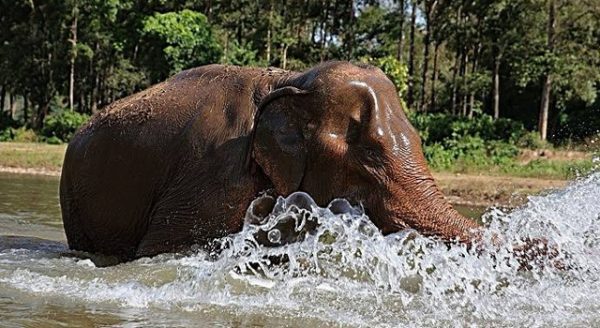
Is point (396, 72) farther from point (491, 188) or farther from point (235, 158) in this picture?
point (235, 158)

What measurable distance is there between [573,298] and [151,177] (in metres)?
3.00

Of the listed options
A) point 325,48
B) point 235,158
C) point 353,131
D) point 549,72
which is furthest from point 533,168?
point 353,131

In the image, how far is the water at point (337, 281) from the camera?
14.9 feet

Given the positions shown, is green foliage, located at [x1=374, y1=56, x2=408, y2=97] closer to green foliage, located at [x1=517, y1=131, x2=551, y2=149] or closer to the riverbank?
green foliage, located at [x1=517, y1=131, x2=551, y2=149]

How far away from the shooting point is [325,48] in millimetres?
43500

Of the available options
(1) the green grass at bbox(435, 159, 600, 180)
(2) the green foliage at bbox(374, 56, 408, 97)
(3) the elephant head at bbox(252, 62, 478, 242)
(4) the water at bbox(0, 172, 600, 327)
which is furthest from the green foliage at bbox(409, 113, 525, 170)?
(3) the elephant head at bbox(252, 62, 478, 242)

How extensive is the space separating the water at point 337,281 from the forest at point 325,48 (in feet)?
86.9

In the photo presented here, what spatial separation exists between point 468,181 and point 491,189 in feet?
4.59

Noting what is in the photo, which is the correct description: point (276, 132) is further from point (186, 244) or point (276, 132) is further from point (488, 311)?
point (488, 311)

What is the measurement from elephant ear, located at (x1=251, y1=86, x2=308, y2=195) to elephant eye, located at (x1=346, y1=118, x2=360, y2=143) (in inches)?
11.1

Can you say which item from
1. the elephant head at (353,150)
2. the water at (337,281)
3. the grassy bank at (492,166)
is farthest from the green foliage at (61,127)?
the elephant head at (353,150)

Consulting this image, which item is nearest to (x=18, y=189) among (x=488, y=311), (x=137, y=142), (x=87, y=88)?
(x=137, y=142)

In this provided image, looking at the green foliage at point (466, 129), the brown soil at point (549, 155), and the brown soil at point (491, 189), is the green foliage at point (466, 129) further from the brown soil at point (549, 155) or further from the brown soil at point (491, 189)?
the brown soil at point (491, 189)

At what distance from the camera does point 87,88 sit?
5041 cm
